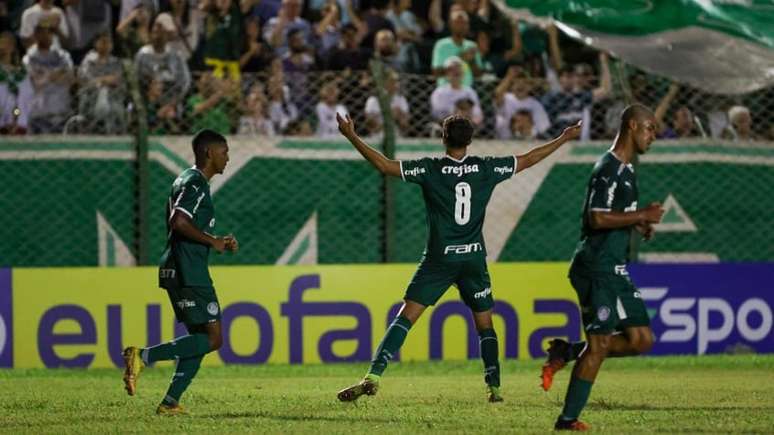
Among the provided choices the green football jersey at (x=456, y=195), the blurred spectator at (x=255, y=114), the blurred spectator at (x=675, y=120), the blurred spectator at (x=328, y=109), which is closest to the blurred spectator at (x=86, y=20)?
the blurred spectator at (x=255, y=114)

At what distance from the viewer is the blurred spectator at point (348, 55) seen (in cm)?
1616

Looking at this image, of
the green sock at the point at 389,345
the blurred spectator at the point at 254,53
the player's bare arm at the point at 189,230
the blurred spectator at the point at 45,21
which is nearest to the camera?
the player's bare arm at the point at 189,230

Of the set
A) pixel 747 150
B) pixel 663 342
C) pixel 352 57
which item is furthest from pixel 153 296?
pixel 747 150

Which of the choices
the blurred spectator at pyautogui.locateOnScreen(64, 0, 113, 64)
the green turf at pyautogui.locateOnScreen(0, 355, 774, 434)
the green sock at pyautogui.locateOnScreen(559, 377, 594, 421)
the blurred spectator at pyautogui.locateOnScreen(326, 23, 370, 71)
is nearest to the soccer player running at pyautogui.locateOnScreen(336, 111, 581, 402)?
the green turf at pyautogui.locateOnScreen(0, 355, 774, 434)

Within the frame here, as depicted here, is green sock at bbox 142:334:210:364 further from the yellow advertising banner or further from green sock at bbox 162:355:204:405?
the yellow advertising banner

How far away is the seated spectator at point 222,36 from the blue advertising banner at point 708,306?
5269 mm

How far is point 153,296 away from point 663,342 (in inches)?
208

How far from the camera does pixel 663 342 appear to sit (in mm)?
14320

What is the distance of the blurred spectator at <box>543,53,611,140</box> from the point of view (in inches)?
580

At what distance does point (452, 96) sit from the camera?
15.0 meters

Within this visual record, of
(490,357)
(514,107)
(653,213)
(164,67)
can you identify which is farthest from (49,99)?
(653,213)

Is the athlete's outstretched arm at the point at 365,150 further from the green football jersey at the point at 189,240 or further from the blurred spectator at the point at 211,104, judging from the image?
the blurred spectator at the point at 211,104

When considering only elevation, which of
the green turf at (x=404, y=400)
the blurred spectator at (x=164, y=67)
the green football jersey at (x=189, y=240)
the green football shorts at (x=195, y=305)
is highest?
the blurred spectator at (x=164, y=67)

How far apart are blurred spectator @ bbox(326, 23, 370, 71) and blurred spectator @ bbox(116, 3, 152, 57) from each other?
2.16 metres
